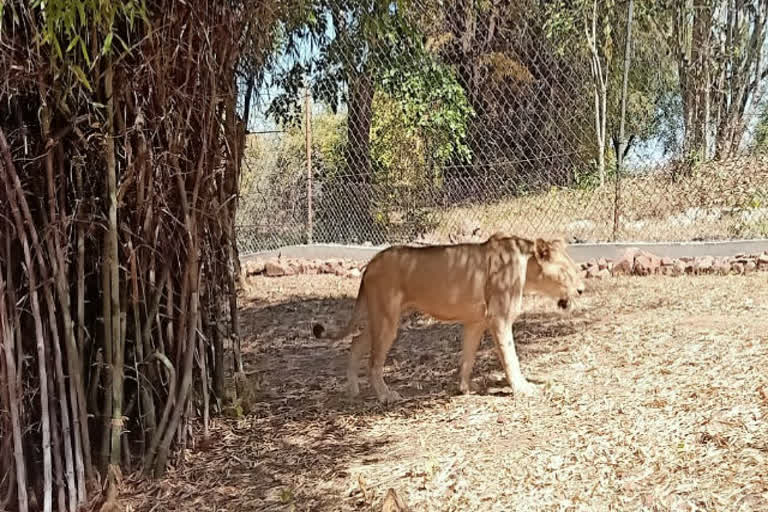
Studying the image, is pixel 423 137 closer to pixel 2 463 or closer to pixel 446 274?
pixel 446 274

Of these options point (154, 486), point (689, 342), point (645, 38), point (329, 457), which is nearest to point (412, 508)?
point (329, 457)

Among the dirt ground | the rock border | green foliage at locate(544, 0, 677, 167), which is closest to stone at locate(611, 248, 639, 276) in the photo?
the rock border

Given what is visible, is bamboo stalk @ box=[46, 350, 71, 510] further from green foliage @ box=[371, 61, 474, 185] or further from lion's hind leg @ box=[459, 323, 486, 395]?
green foliage @ box=[371, 61, 474, 185]

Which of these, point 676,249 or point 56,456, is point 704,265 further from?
point 56,456

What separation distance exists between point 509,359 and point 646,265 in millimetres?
3855

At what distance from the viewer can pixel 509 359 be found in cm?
486

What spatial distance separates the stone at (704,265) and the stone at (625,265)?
0.57 meters

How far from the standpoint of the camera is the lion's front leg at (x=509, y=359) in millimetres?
4789

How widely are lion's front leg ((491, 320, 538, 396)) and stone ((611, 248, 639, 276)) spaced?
12.2 feet

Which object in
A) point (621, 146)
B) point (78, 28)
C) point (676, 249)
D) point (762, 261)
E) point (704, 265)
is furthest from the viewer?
point (621, 146)

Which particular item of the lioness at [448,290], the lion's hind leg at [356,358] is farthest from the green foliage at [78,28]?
the lion's hind leg at [356,358]

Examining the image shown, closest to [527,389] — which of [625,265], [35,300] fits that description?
[35,300]

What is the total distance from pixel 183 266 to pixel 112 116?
81 centimetres

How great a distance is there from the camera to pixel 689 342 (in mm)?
5277
